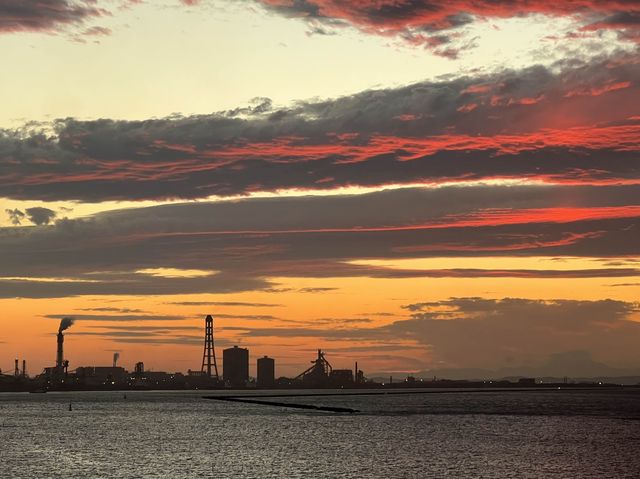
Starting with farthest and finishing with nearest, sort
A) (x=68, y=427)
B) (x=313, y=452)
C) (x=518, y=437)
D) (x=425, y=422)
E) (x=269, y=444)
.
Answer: (x=425, y=422) → (x=68, y=427) → (x=518, y=437) → (x=269, y=444) → (x=313, y=452)

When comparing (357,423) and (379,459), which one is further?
(357,423)

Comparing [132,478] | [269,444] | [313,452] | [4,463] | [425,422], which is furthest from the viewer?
[425,422]

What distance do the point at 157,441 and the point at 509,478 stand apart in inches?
2496

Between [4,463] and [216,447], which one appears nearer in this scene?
[4,463]

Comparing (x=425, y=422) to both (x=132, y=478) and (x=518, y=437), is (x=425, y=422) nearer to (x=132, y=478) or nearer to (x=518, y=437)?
(x=518, y=437)

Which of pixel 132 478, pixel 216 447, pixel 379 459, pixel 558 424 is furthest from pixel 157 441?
pixel 558 424

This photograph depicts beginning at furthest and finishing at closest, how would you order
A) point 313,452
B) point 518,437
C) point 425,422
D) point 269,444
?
point 425,422
point 518,437
point 269,444
point 313,452

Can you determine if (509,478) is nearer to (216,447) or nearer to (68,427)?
(216,447)

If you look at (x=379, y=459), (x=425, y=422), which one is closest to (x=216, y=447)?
(x=379, y=459)

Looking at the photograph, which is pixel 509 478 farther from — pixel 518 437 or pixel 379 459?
pixel 518 437

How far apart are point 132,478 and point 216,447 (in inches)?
1482

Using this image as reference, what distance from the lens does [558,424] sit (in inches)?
7407

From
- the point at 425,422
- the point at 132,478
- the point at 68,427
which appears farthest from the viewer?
the point at 425,422

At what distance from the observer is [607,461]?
107375 millimetres
